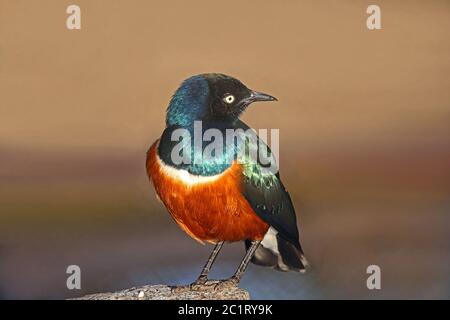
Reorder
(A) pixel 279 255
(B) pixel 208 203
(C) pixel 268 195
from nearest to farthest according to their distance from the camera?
(B) pixel 208 203 → (C) pixel 268 195 → (A) pixel 279 255

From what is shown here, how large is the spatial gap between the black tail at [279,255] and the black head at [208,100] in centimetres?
55

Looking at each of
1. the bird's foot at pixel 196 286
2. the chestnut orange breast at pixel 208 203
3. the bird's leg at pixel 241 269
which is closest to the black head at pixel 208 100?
the chestnut orange breast at pixel 208 203

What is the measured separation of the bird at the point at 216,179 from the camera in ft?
8.09

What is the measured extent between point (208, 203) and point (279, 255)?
0.48 meters

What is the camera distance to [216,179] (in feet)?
8.07

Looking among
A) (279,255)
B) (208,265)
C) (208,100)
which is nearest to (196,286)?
(208,265)

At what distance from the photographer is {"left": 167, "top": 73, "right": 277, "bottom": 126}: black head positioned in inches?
99.3

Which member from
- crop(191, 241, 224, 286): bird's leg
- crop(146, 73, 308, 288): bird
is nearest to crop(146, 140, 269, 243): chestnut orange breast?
crop(146, 73, 308, 288): bird

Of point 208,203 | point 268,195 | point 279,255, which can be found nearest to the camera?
point 208,203

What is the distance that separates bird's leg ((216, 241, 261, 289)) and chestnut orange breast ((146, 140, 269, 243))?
0.07 meters

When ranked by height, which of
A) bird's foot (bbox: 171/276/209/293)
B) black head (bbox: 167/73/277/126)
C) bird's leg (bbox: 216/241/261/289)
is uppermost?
black head (bbox: 167/73/277/126)

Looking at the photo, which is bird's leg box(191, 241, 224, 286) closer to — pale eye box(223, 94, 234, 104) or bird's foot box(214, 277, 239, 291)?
bird's foot box(214, 277, 239, 291)

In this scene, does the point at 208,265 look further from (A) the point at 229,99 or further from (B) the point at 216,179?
(A) the point at 229,99

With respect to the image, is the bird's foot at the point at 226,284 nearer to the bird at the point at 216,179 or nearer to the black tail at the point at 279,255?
the bird at the point at 216,179
